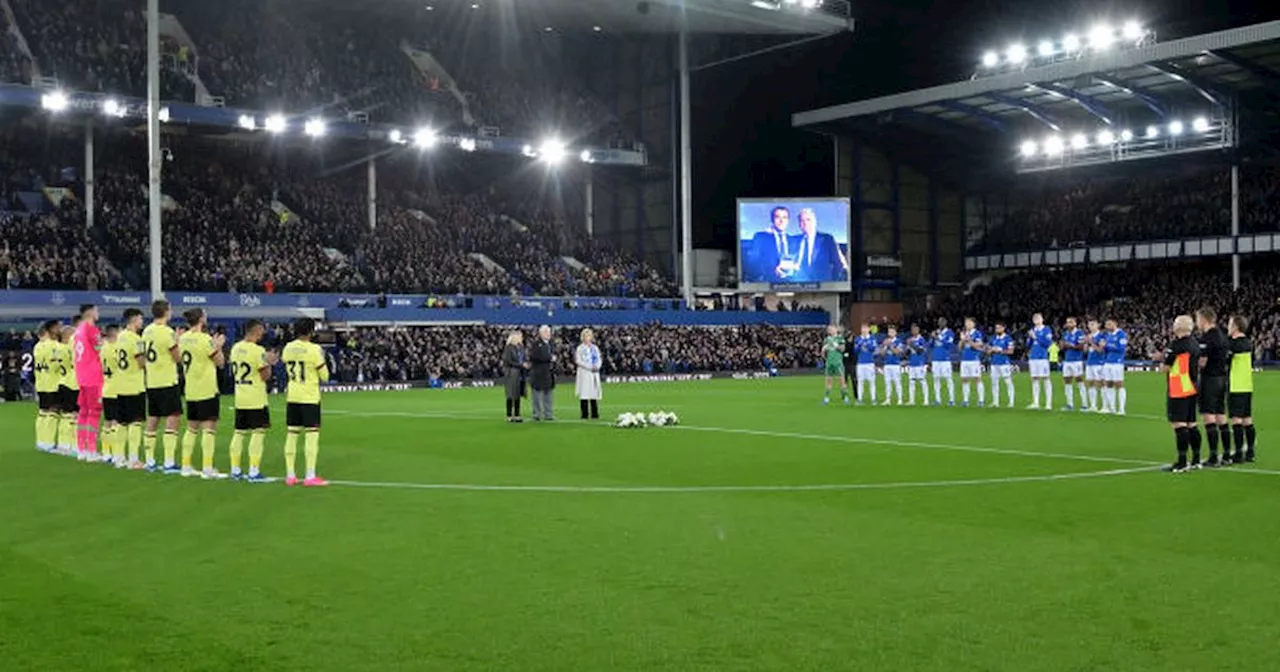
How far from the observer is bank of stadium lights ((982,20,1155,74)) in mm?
56656

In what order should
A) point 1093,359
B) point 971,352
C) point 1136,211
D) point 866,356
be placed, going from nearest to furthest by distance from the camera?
1. point 1093,359
2. point 971,352
3. point 866,356
4. point 1136,211

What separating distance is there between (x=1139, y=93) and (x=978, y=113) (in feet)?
27.7

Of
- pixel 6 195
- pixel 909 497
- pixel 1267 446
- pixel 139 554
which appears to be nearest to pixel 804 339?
pixel 6 195

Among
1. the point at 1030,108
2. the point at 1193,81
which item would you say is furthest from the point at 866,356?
→ the point at 1030,108

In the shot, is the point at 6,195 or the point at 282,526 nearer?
the point at 282,526

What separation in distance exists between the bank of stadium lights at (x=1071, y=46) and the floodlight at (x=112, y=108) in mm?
40858

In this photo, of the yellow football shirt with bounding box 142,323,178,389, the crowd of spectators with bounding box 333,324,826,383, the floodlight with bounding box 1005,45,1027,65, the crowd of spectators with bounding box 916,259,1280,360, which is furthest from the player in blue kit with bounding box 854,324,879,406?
the floodlight with bounding box 1005,45,1027,65

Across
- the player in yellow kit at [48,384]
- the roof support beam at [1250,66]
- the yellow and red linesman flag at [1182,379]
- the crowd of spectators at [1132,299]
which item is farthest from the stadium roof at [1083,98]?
the player in yellow kit at [48,384]

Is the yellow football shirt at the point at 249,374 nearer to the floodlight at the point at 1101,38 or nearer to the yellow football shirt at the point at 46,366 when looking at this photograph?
the yellow football shirt at the point at 46,366

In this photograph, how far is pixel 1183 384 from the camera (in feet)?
47.6

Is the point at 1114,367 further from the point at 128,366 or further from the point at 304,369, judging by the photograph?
the point at 128,366

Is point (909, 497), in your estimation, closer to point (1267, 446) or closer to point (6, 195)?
point (1267, 446)

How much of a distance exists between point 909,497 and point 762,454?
16.8 ft

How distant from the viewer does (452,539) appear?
421 inches
